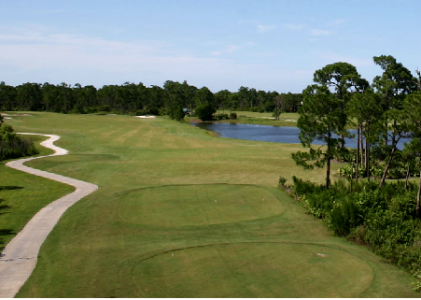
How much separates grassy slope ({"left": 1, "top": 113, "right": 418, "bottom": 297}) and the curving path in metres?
0.44

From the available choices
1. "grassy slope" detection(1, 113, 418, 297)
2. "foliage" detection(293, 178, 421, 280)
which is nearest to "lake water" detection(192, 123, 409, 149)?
"grassy slope" detection(1, 113, 418, 297)

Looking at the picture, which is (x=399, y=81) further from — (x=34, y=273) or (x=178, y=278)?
(x=34, y=273)

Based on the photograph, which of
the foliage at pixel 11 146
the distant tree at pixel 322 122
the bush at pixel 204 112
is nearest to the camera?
the distant tree at pixel 322 122

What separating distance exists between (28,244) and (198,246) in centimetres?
730

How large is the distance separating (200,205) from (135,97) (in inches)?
5606

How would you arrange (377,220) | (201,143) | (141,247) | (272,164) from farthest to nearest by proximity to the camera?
(201,143) < (272,164) < (377,220) < (141,247)

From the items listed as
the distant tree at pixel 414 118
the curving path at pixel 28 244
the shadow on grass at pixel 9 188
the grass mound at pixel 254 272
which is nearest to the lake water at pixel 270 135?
the distant tree at pixel 414 118

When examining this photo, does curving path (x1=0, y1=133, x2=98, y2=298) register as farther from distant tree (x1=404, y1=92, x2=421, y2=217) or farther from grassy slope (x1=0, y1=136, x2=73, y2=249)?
distant tree (x1=404, y1=92, x2=421, y2=217)

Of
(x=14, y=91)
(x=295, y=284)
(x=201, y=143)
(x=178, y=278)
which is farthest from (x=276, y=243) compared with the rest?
(x=14, y=91)

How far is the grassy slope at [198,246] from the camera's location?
1424 centimetres

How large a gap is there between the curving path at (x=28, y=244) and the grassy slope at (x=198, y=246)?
1.43 feet

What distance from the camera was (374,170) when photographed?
120ft

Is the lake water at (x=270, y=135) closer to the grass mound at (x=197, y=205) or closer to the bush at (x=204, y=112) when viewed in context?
the bush at (x=204, y=112)

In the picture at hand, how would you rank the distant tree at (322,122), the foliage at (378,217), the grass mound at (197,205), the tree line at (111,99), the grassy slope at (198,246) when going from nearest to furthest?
the grassy slope at (198,246)
the foliage at (378,217)
the grass mound at (197,205)
the distant tree at (322,122)
the tree line at (111,99)
